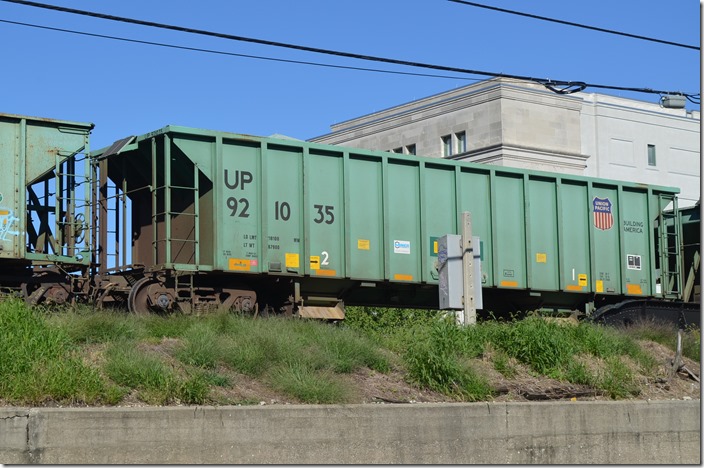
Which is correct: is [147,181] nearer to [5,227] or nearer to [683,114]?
[5,227]

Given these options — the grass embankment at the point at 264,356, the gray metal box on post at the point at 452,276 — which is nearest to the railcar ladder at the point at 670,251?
the grass embankment at the point at 264,356

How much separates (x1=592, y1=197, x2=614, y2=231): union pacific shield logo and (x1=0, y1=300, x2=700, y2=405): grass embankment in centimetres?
635

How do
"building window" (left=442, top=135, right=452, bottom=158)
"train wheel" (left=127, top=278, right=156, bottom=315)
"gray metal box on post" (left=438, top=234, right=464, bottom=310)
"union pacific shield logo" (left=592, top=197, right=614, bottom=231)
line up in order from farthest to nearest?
1. "building window" (left=442, top=135, right=452, bottom=158)
2. "union pacific shield logo" (left=592, top=197, right=614, bottom=231)
3. "train wheel" (left=127, top=278, right=156, bottom=315)
4. "gray metal box on post" (left=438, top=234, right=464, bottom=310)

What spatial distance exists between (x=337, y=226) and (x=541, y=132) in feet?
152

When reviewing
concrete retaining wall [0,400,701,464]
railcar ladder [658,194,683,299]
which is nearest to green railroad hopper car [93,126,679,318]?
railcar ladder [658,194,683,299]

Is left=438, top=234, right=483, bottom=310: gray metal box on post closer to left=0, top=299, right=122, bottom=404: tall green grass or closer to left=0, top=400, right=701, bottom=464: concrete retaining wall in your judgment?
left=0, top=400, right=701, bottom=464: concrete retaining wall

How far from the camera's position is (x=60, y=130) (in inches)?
646

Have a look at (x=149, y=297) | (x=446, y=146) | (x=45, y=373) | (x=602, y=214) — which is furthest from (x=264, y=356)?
(x=446, y=146)

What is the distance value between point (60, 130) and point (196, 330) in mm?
5604

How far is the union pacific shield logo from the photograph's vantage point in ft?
69.9

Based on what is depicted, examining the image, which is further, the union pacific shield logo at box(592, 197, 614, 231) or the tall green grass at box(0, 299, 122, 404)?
the union pacific shield logo at box(592, 197, 614, 231)

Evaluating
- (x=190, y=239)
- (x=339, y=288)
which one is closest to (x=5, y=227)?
(x=190, y=239)

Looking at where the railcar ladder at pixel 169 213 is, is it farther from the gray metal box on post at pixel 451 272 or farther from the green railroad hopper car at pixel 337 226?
the gray metal box on post at pixel 451 272

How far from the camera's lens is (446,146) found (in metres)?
64.6
